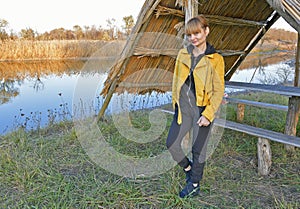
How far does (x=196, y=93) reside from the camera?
207 cm

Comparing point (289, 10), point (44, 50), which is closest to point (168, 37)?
point (289, 10)

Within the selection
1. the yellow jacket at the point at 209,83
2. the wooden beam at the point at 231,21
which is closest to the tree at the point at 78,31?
the wooden beam at the point at 231,21

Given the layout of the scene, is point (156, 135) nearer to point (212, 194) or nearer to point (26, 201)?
point (212, 194)

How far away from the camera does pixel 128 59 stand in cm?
372

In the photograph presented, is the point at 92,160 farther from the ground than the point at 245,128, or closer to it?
closer to it

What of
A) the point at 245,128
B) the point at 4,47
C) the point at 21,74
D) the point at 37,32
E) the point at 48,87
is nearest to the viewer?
the point at 245,128

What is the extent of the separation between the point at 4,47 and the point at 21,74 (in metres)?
3.04

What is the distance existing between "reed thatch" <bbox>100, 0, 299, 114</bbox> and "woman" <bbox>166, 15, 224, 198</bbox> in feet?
3.71

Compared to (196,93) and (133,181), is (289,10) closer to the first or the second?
(196,93)

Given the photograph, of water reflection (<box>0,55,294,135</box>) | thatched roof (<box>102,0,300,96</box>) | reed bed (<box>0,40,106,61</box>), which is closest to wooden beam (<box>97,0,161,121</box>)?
thatched roof (<box>102,0,300,96</box>)

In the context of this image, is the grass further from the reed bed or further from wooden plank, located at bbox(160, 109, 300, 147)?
the reed bed

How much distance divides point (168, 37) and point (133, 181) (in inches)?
82.8

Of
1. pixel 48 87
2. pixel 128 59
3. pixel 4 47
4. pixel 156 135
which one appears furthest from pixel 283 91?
pixel 4 47

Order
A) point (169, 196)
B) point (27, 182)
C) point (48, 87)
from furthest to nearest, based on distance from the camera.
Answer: point (48, 87), point (27, 182), point (169, 196)
